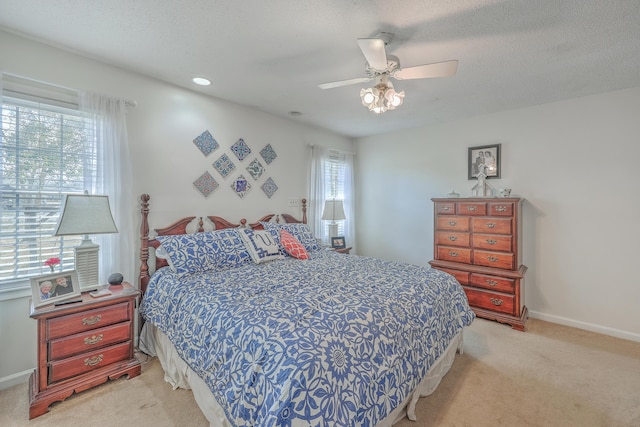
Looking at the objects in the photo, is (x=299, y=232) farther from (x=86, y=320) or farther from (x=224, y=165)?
(x=86, y=320)

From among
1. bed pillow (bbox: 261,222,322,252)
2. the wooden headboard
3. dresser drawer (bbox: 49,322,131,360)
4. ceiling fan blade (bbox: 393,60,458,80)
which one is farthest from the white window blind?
dresser drawer (bbox: 49,322,131,360)

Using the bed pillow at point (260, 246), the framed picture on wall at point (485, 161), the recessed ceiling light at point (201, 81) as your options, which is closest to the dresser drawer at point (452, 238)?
the framed picture on wall at point (485, 161)

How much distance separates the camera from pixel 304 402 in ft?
3.62

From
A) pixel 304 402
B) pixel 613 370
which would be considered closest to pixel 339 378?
pixel 304 402

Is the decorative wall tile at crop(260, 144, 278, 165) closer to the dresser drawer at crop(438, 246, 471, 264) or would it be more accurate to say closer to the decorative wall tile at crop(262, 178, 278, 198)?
the decorative wall tile at crop(262, 178, 278, 198)

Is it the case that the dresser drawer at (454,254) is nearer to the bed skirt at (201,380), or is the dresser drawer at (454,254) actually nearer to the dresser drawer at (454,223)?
the dresser drawer at (454,223)

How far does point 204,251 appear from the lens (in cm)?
255

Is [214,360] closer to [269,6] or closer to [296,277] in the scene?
[296,277]

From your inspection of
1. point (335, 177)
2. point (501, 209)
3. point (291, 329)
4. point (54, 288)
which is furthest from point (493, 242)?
point (54, 288)

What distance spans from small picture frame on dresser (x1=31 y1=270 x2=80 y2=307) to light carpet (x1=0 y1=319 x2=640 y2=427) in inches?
28.0

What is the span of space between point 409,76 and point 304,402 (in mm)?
2088

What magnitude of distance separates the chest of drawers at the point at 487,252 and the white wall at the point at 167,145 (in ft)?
6.97

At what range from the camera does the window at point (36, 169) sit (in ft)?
6.69

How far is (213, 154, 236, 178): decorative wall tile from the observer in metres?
3.23
